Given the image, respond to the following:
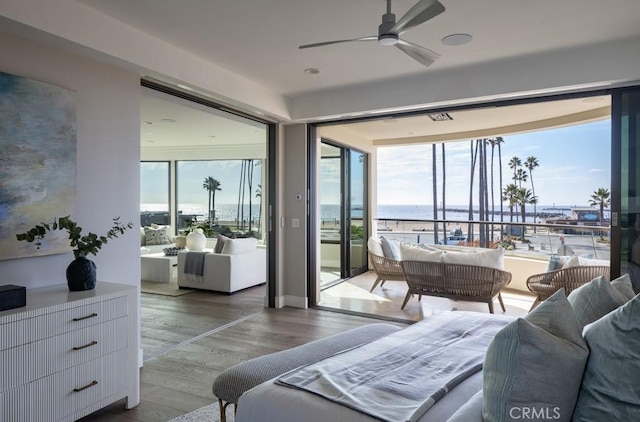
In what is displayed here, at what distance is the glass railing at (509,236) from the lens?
587 centimetres

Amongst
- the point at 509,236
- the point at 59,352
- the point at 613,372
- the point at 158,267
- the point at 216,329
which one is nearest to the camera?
the point at 613,372

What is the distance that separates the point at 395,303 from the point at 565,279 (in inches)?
79.9

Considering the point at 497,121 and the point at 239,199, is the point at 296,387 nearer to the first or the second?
the point at 497,121

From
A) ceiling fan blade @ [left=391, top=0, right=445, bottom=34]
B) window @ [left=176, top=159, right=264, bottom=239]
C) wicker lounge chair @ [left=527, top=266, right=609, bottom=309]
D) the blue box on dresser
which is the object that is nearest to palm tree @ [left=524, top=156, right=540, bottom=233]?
wicker lounge chair @ [left=527, top=266, right=609, bottom=309]

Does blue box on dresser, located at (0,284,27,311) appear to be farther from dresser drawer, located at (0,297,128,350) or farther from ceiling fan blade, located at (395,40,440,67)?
ceiling fan blade, located at (395,40,440,67)

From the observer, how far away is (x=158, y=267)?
7.00m

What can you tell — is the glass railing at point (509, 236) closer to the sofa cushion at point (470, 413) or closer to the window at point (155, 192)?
the window at point (155, 192)

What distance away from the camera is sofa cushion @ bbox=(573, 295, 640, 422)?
3.73 ft

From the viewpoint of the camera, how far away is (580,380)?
4.10 ft

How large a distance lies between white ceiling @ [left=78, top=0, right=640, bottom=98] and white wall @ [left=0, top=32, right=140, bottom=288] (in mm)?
457

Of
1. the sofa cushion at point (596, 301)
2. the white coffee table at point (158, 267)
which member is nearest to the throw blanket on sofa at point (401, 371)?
the sofa cushion at point (596, 301)

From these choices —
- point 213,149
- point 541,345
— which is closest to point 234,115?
point 541,345

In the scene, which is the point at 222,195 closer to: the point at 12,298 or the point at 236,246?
the point at 236,246

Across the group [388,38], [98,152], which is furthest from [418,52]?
[98,152]
